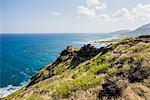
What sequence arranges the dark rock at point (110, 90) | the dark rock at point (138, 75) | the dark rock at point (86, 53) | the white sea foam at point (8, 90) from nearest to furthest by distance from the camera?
the dark rock at point (110, 90), the dark rock at point (138, 75), the dark rock at point (86, 53), the white sea foam at point (8, 90)

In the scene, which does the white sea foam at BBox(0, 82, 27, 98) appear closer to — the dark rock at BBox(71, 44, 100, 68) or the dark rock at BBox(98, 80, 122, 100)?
the dark rock at BBox(71, 44, 100, 68)

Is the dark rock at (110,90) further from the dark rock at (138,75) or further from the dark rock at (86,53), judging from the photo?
the dark rock at (86,53)

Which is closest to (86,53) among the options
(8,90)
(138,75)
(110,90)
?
(8,90)

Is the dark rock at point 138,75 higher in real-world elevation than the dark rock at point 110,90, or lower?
higher

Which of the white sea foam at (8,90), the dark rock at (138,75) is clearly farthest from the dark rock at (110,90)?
the white sea foam at (8,90)

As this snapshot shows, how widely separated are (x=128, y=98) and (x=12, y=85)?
68262mm

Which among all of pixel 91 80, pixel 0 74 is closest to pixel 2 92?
pixel 0 74

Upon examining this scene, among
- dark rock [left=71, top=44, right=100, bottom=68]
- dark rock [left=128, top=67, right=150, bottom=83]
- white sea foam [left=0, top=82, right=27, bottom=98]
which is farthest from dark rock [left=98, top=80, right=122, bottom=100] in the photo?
white sea foam [left=0, top=82, right=27, bottom=98]

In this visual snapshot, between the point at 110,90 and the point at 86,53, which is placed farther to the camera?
the point at 86,53

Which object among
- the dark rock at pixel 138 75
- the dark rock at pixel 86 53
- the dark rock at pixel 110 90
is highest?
the dark rock at pixel 138 75

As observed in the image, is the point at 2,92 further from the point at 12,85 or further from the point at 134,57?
the point at 134,57

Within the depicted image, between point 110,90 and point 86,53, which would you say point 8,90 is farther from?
point 110,90

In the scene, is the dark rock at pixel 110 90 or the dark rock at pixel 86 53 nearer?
the dark rock at pixel 110 90

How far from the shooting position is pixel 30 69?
101 metres
